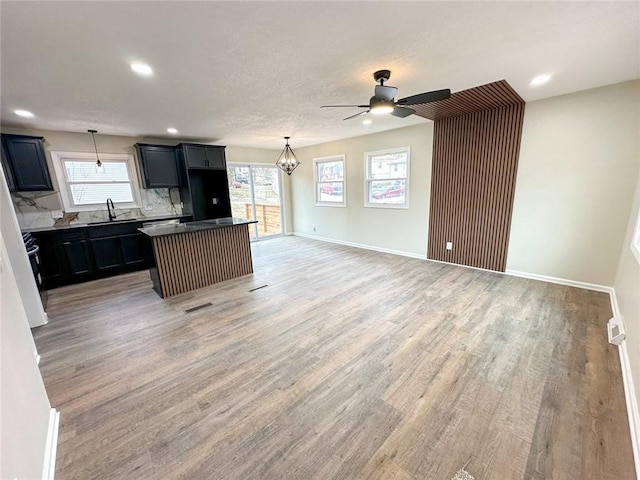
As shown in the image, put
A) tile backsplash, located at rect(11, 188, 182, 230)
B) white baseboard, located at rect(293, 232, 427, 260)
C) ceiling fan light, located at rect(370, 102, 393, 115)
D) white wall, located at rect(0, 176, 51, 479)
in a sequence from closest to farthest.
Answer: white wall, located at rect(0, 176, 51, 479) < ceiling fan light, located at rect(370, 102, 393, 115) < tile backsplash, located at rect(11, 188, 182, 230) < white baseboard, located at rect(293, 232, 427, 260)

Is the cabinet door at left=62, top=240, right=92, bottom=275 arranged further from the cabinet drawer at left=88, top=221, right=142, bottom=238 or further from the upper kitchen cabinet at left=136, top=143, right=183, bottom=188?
the upper kitchen cabinet at left=136, top=143, right=183, bottom=188

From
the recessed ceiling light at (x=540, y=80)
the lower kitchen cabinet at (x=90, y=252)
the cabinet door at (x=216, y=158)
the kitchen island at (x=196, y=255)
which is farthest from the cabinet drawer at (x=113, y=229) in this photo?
the recessed ceiling light at (x=540, y=80)

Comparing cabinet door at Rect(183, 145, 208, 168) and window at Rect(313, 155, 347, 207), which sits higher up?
cabinet door at Rect(183, 145, 208, 168)

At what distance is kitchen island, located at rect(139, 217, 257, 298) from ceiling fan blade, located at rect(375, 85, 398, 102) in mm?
2807

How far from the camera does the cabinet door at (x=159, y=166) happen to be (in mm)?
4945

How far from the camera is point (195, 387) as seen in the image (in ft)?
6.47

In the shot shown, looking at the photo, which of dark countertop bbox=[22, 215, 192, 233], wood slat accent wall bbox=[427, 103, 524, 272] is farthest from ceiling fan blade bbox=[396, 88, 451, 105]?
dark countertop bbox=[22, 215, 192, 233]

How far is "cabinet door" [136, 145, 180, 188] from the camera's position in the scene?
16.2 feet

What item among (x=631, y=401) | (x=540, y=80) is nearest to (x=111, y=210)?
(x=540, y=80)

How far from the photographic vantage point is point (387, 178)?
17.5 ft

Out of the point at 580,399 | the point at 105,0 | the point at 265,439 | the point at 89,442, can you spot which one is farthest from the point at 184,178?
the point at 580,399

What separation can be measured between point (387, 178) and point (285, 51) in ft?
12.1

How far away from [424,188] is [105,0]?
4646 mm

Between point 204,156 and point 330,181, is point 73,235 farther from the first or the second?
point 330,181
